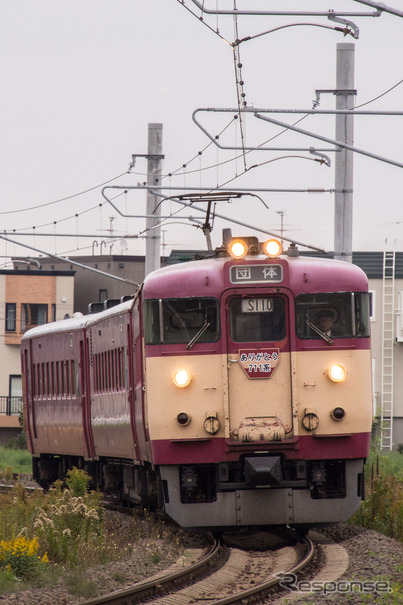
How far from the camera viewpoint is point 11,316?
54.1 m

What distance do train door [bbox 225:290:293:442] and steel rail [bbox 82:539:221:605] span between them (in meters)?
1.63

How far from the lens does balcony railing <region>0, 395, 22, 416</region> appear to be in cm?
5141

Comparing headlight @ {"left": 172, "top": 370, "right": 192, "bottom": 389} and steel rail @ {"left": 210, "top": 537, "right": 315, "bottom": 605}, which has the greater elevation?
headlight @ {"left": 172, "top": 370, "right": 192, "bottom": 389}

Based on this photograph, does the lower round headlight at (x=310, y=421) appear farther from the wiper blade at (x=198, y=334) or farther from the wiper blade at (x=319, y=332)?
the wiper blade at (x=198, y=334)

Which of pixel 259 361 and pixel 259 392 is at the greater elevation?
pixel 259 361

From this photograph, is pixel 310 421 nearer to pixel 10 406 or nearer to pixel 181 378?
pixel 181 378

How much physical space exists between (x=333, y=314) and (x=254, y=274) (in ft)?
3.33

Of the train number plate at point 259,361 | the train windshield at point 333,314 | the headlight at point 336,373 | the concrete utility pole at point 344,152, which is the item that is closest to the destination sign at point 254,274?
the train windshield at point 333,314

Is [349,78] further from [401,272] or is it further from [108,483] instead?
[401,272]

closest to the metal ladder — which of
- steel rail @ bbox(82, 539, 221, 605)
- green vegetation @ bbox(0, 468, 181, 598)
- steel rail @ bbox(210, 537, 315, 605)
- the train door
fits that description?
green vegetation @ bbox(0, 468, 181, 598)

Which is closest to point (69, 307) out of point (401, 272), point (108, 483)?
point (401, 272)

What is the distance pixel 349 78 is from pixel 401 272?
27.8m

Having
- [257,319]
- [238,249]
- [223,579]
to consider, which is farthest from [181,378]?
[223,579]

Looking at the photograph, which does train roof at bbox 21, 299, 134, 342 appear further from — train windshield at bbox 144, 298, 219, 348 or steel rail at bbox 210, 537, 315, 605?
steel rail at bbox 210, 537, 315, 605
